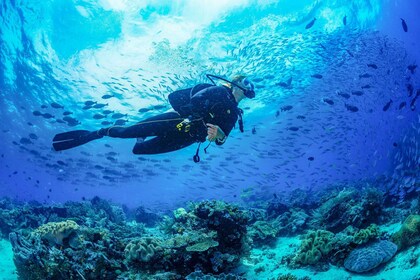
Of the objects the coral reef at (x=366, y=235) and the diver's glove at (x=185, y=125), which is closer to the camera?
the coral reef at (x=366, y=235)

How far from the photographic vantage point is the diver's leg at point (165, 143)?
267 inches

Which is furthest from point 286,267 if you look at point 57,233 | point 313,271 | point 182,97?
point 57,233

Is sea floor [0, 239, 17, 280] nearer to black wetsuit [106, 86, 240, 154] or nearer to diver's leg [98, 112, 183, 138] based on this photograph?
black wetsuit [106, 86, 240, 154]

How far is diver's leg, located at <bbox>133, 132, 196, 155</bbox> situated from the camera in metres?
6.79

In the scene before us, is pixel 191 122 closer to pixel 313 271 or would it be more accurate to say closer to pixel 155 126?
pixel 155 126

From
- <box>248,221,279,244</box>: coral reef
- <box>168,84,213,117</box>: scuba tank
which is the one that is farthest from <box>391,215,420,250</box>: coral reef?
<box>168,84,213,117</box>: scuba tank

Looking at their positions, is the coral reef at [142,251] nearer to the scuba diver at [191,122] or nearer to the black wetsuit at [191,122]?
the scuba diver at [191,122]

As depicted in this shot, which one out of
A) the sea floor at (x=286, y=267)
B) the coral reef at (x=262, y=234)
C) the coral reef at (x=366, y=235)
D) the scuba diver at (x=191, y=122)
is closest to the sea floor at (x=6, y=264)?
the sea floor at (x=286, y=267)

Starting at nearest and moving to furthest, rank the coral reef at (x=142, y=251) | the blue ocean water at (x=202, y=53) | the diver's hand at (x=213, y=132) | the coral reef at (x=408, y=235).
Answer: the coral reef at (x=142, y=251) → the coral reef at (x=408, y=235) → the diver's hand at (x=213, y=132) → the blue ocean water at (x=202, y=53)

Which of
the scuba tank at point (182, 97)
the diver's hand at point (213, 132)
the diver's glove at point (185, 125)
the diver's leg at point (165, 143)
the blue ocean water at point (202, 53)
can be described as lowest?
the diver's hand at point (213, 132)

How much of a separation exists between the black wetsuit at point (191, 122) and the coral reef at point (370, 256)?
358 centimetres

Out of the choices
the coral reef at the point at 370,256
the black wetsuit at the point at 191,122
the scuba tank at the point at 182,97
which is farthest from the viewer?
the scuba tank at the point at 182,97

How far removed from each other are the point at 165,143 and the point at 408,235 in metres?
5.71

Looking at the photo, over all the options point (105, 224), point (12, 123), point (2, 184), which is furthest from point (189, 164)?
point (2, 184)
